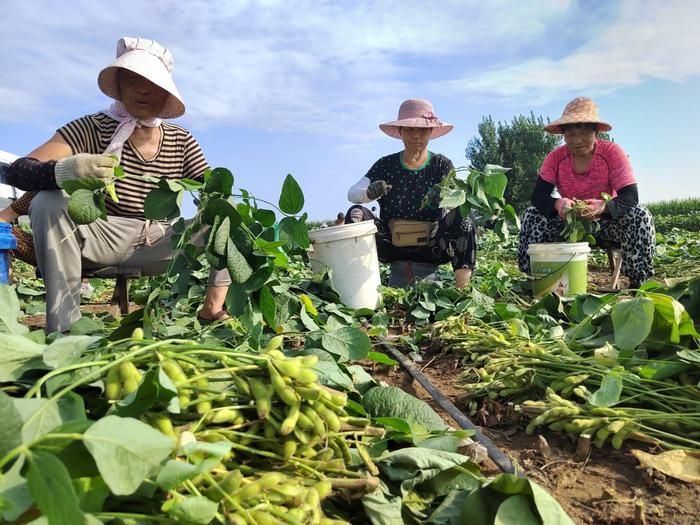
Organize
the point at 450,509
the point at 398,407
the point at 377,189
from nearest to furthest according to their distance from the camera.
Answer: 1. the point at 450,509
2. the point at 398,407
3. the point at 377,189

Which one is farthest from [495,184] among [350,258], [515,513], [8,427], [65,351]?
[8,427]

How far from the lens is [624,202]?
3967 millimetres

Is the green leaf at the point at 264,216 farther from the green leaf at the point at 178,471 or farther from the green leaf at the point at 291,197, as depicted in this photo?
the green leaf at the point at 178,471

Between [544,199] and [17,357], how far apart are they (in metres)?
3.97

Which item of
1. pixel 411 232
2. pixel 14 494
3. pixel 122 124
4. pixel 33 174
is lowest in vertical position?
pixel 14 494

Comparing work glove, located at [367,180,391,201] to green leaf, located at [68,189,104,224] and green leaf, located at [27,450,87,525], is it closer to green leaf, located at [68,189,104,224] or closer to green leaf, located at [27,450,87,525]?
green leaf, located at [68,189,104,224]

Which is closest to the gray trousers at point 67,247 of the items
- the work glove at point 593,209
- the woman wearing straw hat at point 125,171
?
the woman wearing straw hat at point 125,171

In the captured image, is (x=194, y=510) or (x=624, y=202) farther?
(x=624, y=202)

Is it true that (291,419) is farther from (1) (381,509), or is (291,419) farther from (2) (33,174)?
(2) (33,174)

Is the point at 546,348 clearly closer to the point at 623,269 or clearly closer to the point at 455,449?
the point at 455,449

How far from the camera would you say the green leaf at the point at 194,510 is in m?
0.76

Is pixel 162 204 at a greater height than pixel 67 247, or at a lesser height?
greater

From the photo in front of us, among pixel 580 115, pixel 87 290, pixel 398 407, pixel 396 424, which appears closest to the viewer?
pixel 396 424

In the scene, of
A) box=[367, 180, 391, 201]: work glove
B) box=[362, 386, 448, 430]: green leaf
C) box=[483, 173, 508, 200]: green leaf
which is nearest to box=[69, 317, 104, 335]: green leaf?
box=[362, 386, 448, 430]: green leaf
